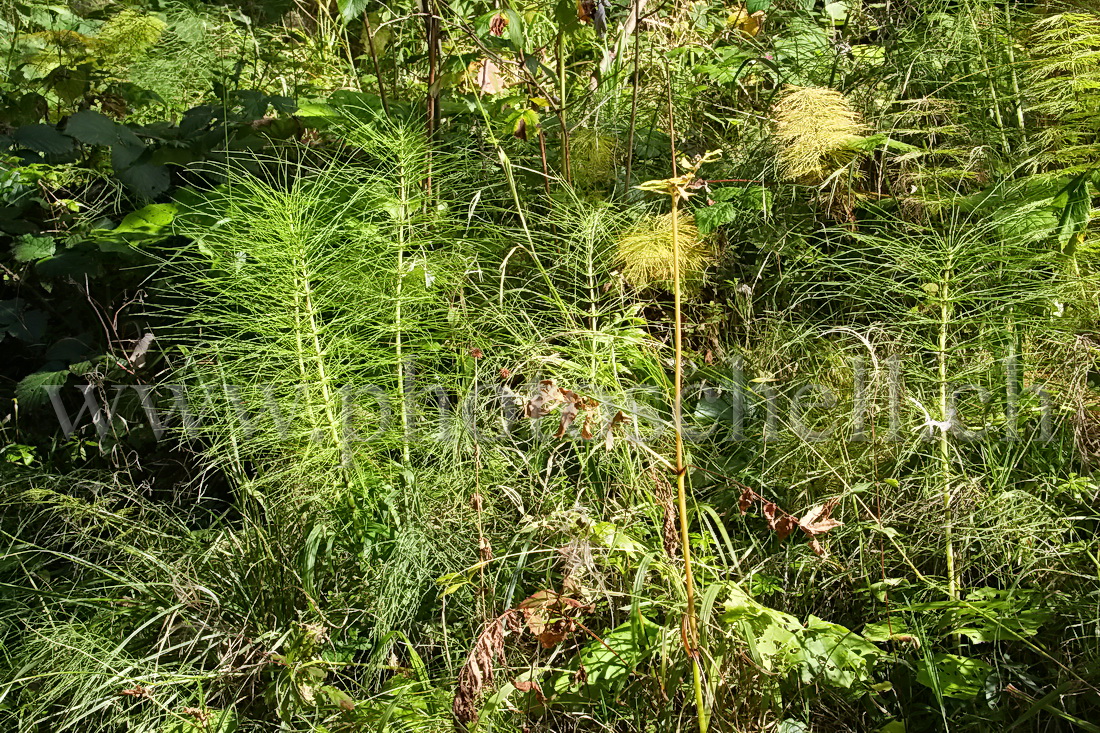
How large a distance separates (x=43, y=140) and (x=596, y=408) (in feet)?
7.07

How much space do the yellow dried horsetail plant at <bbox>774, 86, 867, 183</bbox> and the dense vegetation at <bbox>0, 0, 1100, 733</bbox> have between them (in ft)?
0.04

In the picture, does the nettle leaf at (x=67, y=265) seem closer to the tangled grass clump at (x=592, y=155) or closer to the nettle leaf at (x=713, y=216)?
the tangled grass clump at (x=592, y=155)

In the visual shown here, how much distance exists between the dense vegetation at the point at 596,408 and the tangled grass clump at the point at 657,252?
13 mm

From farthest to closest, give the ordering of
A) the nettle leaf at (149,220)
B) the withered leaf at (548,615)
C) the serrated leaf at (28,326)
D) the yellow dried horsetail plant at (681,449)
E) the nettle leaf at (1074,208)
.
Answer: the serrated leaf at (28,326) < the nettle leaf at (149,220) < the nettle leaf at (1074,208) < the withered leaf at (548,615) < the yellow dried horsetail plant at (681,449)

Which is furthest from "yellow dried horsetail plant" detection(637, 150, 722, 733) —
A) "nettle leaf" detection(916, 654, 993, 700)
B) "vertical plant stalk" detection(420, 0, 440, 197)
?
"vertical plant stalk" detection(420, 0, 440, 197)

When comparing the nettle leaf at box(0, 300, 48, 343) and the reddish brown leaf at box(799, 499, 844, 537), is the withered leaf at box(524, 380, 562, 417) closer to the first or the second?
the reddish brown leaf at box(799, 499, 844, 537)

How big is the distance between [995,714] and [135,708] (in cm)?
165

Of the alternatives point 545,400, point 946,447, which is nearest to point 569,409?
point 545,400

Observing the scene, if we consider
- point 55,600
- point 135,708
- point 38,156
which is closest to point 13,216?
point 38,156

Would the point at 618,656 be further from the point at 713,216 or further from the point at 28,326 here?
the point at 28,326

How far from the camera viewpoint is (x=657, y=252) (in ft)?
8.14

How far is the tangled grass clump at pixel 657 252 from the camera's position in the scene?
2.46 meters

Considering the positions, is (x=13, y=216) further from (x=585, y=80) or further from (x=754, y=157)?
(x=754, y=157)

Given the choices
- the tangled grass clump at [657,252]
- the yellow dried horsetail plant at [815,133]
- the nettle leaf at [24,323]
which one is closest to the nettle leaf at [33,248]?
the nettle leaf at [24,323]
